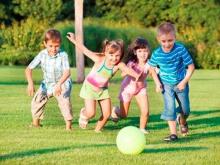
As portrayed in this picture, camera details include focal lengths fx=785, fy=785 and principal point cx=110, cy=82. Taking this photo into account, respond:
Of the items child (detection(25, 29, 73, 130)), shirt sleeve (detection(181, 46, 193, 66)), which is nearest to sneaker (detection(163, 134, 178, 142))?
shirt sleeve (detection(181, 46, 193, 66))

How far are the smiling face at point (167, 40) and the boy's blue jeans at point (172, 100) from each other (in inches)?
25.0

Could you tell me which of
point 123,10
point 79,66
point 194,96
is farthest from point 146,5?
point 194,96

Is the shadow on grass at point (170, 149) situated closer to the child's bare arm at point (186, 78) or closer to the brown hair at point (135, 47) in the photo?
the child's bare arm at point (186, 78)

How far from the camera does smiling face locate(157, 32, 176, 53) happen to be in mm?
11632

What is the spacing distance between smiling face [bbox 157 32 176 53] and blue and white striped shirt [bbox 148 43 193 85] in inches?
5.4

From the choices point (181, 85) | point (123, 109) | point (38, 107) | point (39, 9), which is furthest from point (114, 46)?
point (39, 9)

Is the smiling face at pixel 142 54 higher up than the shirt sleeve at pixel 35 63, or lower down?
higher up

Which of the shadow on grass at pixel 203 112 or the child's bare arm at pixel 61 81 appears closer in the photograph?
the child's bare arm at pixel 61 81

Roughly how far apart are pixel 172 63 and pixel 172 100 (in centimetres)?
57

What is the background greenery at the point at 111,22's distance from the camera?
49.7m

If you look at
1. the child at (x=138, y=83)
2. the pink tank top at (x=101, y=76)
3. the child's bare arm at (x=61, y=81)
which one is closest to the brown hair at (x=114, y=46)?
the pink tank top at (x=101, y=76)

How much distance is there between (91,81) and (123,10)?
5970cm

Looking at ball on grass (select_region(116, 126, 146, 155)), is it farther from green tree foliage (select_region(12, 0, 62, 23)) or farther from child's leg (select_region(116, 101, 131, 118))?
green tree foliage (select_region(12, 0, 62, 23))

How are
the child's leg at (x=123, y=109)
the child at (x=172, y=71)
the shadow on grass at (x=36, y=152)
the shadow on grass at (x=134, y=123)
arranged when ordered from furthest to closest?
1. the child's leg at (x=123, y=109)
2. the shadow on grass at (x=134, y=123)
3. the child at (x=172, y=71)
4. the shadow on grass at (x=36, y=152)
